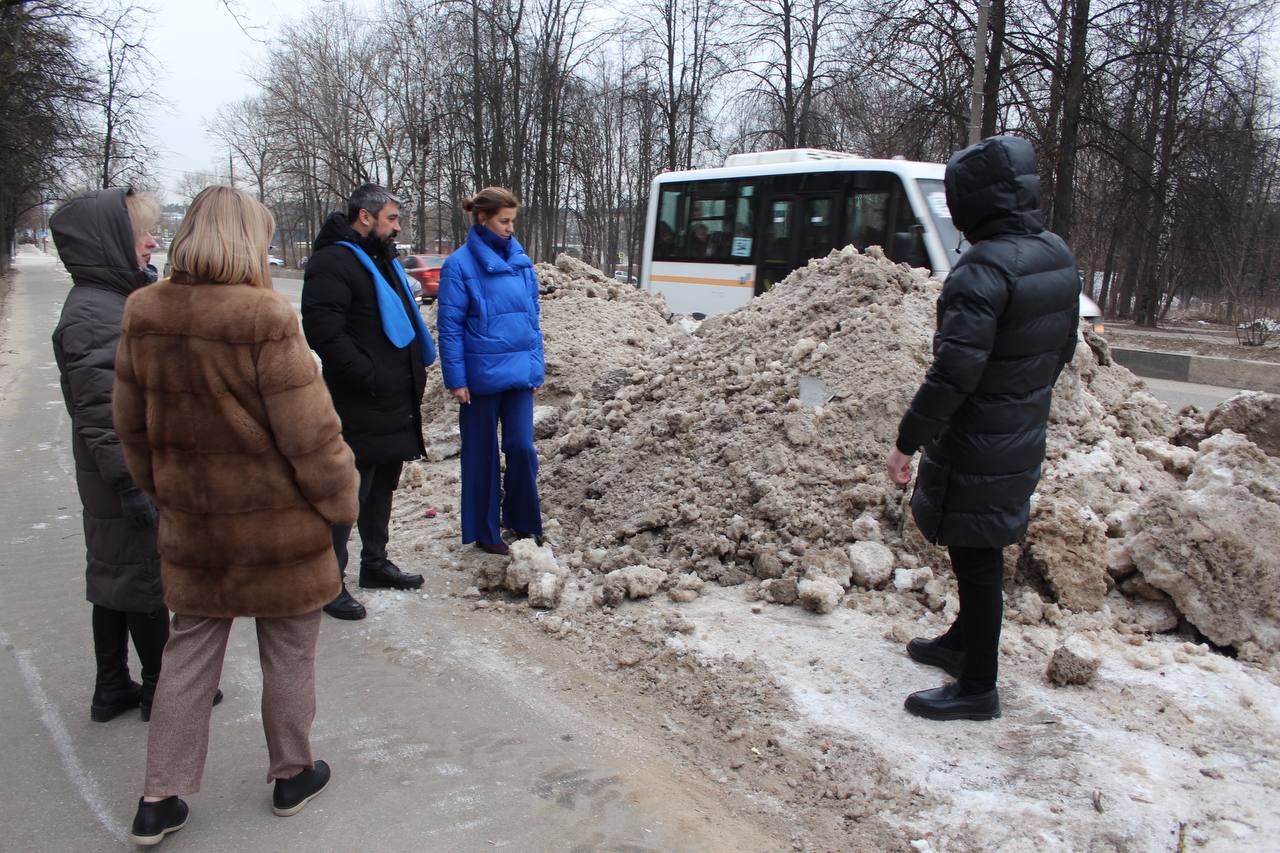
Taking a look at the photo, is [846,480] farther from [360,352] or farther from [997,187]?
[360,352]

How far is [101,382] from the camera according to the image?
2.92 meters

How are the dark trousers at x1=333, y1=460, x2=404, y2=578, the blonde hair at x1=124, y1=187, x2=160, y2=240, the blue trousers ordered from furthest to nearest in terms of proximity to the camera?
the blue trousers < the dark trousers at x1=333, y1=460, x2=404, y2=578 < the blonde hair at x1=124, y1=187, x2=160, y2=240

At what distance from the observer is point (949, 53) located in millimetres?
18562

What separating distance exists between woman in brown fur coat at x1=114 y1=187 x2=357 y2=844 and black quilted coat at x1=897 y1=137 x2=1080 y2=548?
1919 mm

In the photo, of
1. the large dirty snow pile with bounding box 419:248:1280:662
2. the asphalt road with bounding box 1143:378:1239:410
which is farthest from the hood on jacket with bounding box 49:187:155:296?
the asphalt road with bounding box 1143:378:1239:410

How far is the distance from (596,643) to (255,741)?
141cm

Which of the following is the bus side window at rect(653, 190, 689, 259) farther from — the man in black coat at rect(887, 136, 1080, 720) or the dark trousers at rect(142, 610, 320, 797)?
the dark trousers at rect(142, 610, 320, 797)

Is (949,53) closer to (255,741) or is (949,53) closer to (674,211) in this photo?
(674,211)

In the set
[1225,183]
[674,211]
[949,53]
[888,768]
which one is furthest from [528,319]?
[1225,183]

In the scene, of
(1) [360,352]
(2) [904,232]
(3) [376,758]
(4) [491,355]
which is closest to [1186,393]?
(2) [904,232]

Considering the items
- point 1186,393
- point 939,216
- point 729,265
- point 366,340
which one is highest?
point 939,216

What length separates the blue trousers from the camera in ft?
15.8

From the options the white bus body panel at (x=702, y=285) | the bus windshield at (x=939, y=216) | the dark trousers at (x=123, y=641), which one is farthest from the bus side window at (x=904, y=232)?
the dark trousers at (x=123, y=641)

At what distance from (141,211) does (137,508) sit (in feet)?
3.37
